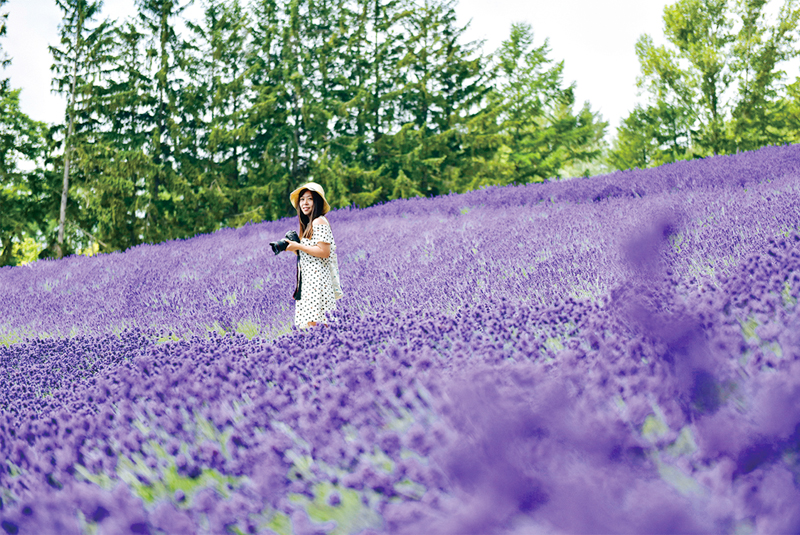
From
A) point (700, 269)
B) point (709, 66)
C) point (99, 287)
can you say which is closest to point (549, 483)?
point (700, 269)

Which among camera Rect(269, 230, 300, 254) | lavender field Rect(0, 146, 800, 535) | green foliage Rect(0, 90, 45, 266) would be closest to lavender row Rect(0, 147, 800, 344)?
lavender field Rect(0, 146, 800, 535)

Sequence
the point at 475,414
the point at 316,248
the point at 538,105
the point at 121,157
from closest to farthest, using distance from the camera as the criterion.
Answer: the point at 475,414 < the point at 316,248 < the point at 121,157 < the point at 538,105

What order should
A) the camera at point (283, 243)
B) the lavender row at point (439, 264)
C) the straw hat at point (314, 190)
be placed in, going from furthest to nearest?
1. the straw hat at point (314, 190)
2. the camera at point (283, 243)
3. the lavender row at point (439, 264)

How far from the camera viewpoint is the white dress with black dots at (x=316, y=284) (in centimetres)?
398

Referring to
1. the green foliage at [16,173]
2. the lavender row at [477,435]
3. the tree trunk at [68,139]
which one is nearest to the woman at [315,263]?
the lavender row at [477,435]

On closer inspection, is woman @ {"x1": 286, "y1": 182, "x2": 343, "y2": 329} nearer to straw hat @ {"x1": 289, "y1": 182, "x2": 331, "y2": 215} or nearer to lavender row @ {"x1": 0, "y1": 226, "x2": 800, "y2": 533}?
straw hat @ {"x1": 289, "y1": 182, "x2": 331, "y2": 215}

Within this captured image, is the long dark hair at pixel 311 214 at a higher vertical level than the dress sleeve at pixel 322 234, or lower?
higher

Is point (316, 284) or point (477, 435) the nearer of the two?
point (477, 435)

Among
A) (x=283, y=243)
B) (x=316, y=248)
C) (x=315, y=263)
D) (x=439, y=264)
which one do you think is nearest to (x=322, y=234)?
(x=316, y=248)

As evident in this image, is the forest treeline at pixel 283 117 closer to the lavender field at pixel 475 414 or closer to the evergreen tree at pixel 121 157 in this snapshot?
the evergreen tree at pixel 121 157

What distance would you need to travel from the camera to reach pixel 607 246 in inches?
151

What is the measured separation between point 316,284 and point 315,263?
0.18 metres

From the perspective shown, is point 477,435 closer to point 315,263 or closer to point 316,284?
point 316,284

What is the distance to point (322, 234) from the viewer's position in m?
4.08
